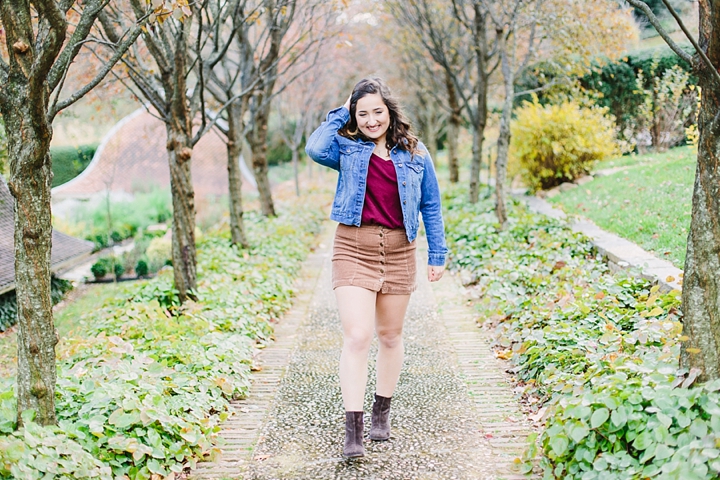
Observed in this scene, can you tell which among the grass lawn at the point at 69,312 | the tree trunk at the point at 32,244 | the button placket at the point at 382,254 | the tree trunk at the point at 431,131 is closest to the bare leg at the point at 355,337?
the button placket at the point at 382,254

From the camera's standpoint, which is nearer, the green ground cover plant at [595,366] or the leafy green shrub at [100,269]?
the green ground cover plant at [595,366]

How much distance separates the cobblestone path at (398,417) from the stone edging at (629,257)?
1.30 m

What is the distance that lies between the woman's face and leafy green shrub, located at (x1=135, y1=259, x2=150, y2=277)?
8.94m

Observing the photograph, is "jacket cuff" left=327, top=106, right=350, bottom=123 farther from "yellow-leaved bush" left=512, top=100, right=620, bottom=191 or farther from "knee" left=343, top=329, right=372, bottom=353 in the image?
"yellow-leaved bush" left=512, top=100, right=620, bottom=191

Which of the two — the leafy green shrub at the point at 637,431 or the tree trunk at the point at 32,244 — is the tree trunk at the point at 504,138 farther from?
the tree trunk at the point at 32,244

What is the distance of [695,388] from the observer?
2576mm

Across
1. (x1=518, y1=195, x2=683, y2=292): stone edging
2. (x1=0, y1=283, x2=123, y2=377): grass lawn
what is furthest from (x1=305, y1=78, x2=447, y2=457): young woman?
(x1=0, y1=283, x2=123, y2=377): grass lawn

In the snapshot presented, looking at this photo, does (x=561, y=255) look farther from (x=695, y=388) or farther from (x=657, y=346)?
(x=695, y=388)

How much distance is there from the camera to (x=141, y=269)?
37.3ft

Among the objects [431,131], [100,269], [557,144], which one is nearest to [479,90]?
[557,144]

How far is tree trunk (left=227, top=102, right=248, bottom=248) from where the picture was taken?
28.5ft

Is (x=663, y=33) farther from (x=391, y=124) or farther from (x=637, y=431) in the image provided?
(x=637, y=431)

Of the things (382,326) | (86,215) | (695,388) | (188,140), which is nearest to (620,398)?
(695,388)

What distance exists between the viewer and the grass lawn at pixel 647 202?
20.2 ft
